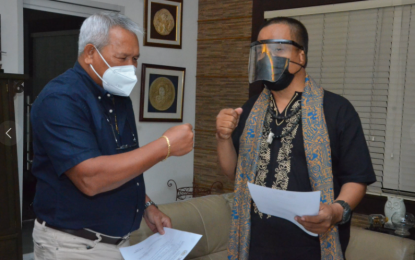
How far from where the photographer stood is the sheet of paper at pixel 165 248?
1338mm

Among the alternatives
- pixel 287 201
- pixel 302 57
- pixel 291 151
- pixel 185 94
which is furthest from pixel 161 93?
pixel 287 201

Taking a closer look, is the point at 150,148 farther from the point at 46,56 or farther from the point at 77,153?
the point at 46,56

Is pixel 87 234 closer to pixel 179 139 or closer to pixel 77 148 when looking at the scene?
pixel 77 148

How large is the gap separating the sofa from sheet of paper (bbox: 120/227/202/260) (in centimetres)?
102

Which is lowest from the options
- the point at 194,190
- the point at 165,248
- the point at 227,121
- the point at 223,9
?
the point at 194,190

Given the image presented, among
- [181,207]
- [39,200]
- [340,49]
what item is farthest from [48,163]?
[340,49]

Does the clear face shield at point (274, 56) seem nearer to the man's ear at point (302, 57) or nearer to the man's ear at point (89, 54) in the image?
the man's ear at point (302, 57)

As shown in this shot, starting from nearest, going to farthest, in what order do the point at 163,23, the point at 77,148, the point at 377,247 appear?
1. the point at 77,148
2. the point at 377,247
3. the point at 163,23

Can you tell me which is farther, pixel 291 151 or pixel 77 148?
pixel 291 151

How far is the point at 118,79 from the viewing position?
1383 mm

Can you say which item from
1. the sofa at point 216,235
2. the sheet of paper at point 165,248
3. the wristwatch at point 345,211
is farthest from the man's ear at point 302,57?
the sofa at point 216,235

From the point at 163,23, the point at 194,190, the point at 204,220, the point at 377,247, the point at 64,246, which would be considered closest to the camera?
the point at 64,246

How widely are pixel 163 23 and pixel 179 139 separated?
133 inches

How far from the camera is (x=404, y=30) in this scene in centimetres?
109
